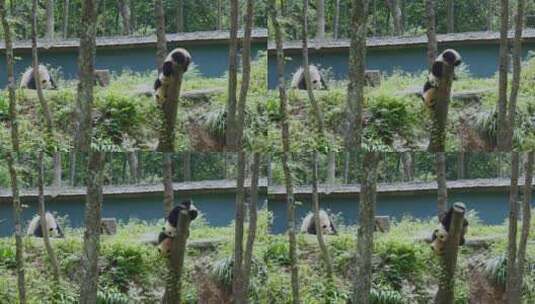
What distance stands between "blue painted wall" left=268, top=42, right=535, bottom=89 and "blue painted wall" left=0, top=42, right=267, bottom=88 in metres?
0.17

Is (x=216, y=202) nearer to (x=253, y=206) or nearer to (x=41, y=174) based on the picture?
(x=253, y=206)

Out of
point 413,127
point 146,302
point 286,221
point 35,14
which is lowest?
point 146,302

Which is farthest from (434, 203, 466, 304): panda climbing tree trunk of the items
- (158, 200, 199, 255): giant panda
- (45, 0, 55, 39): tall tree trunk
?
(45, 0, 55, 39): tall tree trunk

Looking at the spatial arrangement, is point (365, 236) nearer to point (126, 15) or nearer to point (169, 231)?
point (169, 231)

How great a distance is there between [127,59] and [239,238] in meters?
1.09

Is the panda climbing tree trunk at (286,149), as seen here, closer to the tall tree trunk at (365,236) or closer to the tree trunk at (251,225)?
the tree trunk at (251,225)

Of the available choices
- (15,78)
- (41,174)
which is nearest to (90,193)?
(41,174)

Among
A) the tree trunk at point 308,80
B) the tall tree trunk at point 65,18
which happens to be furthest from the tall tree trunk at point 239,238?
the tall tree trunk at point 65,18

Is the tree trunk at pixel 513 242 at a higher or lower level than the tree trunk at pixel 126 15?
lower

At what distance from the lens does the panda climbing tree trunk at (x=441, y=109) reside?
249 inches

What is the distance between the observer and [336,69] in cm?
642

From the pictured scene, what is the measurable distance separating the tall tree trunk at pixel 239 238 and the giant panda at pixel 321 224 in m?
0.33

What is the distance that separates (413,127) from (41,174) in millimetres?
1942

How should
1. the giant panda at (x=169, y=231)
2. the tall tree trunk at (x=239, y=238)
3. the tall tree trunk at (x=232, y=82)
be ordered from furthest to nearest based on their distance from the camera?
the giant panda at (x=169, y=231), the tall tree trunk at (x=239, y=238), the tall tree trunk at (x=232, y=82)
